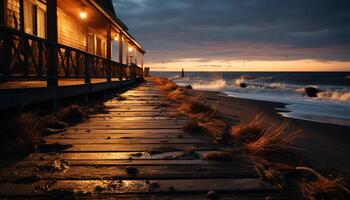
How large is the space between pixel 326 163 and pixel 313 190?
2.98 metres

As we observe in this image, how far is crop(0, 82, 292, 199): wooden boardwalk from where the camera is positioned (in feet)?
6.19

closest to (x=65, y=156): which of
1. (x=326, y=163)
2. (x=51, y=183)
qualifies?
(x=51, y=183)

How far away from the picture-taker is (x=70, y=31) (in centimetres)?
1278

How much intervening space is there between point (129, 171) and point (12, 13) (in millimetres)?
8085

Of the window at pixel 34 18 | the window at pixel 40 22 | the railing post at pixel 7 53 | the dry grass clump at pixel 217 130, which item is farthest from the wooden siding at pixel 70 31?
the dry grass clump at pixel 217 130

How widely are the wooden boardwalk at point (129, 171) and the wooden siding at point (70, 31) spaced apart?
9607mm

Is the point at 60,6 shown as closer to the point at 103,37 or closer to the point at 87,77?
the point at 87,77

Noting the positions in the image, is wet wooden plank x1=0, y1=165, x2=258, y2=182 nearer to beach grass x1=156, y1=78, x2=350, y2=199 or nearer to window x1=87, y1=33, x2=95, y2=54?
beach grass x1=156, y1=78, x2=350, y2=199

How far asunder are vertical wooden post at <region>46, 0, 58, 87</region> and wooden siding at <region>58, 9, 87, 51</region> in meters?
5.54

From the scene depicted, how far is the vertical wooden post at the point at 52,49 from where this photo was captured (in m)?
5.69

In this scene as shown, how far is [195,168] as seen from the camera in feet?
7.73

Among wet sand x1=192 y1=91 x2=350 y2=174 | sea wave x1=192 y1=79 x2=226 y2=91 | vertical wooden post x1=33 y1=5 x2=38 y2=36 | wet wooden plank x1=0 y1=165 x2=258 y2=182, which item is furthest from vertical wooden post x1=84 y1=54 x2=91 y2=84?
sea wave x1=192 y1=79 x2=226 y2=91

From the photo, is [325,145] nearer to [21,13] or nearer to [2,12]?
[2,12]

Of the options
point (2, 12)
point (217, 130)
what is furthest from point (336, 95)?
point (2, 12)
